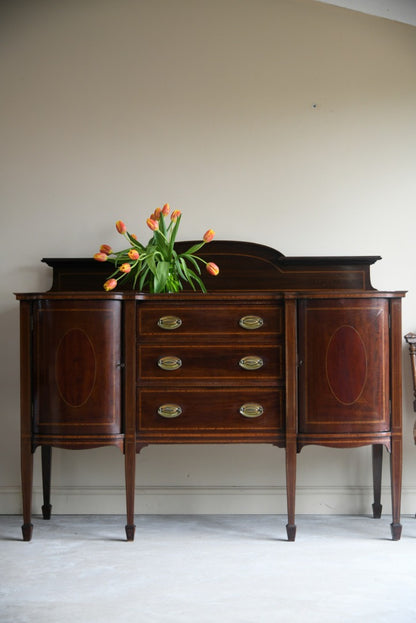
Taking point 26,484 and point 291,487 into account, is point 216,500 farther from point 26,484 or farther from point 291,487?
point 26,484

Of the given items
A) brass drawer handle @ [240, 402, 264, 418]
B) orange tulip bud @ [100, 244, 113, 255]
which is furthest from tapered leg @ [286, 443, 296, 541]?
orange tulip bud @ [100, 244, 113, 255]

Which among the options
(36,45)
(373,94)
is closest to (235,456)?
(373,94)

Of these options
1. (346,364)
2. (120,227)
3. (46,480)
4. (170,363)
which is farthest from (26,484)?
(346,364)

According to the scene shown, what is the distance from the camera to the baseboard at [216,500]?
306 centimetres

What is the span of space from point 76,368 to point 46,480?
73 centimetres

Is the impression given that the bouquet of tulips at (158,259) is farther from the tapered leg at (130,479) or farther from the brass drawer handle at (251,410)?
the tapered leg at (130,479)

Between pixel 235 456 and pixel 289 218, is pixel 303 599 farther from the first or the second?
pixel 289 218

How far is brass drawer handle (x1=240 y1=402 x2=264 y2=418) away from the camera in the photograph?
8.55 feet

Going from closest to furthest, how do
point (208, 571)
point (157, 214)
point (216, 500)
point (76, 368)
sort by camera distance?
point (208, 571)
point (76, 368)
point (157, 214)
point (216, 500)

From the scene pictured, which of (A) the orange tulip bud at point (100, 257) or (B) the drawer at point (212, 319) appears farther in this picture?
(A) the orange tulip bud at point (100, 257)

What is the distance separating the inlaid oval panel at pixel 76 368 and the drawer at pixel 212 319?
0.74 feet

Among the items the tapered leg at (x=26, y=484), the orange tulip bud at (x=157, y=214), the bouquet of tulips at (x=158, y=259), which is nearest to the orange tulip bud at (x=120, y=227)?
the bouquet of tulips at (x=158, y=259)

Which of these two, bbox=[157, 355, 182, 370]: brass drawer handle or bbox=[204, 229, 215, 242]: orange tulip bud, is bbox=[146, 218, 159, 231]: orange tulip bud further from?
bbox=[157, 355, 182, 370]: brass drawer handle

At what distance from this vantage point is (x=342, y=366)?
2582mm
